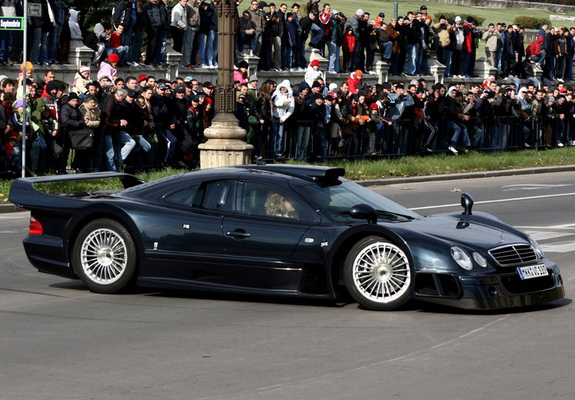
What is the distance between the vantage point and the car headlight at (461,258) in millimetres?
10227

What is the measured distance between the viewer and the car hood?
1052 cm

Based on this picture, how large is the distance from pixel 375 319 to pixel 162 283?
2.15 meters

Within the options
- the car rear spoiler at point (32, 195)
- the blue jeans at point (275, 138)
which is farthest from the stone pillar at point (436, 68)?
the car rear spoiler at point (32, 195)

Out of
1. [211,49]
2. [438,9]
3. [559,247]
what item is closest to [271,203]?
[559,247]

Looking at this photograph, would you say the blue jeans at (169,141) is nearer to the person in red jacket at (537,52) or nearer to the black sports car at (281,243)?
the black sports car at (281,243)

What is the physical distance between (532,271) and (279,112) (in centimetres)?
1636

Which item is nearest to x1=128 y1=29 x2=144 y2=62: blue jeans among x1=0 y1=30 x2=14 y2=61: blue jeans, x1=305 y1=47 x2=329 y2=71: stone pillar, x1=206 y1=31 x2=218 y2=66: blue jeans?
x1=206 y1=31 x2=218 y2=66: blue jeans

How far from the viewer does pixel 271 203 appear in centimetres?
1112

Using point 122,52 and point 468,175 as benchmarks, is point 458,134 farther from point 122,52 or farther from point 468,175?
point 122,52

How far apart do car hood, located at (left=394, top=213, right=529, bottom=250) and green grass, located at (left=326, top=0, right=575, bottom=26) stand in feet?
238

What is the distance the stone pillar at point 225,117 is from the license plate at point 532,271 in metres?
9.31

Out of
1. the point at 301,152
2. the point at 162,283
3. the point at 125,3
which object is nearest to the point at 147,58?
the point at 125,3

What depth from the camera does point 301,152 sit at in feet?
89.2

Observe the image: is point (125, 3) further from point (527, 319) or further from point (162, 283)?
point (527, 319)
